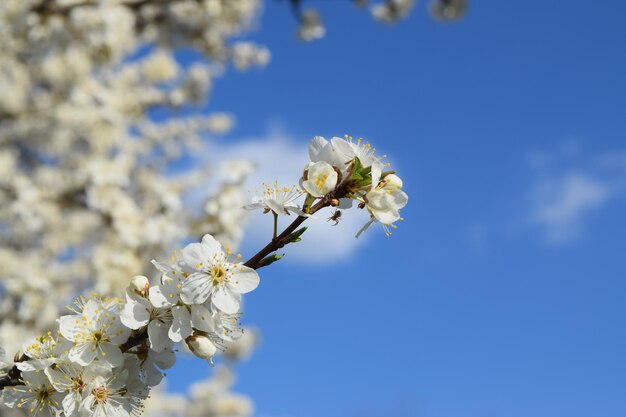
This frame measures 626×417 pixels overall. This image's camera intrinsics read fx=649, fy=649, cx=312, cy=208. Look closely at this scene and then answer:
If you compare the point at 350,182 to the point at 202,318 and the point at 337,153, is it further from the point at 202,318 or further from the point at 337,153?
the point at 202,318

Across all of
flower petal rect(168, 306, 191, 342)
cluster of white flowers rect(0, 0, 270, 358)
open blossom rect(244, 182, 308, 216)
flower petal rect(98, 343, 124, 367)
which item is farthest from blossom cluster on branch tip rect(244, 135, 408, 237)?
cluster of white flowers rect(0, 0, 270, 358)

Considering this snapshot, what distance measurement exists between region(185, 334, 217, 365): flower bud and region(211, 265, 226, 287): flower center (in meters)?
0.13

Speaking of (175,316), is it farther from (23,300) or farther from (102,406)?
(23,300)

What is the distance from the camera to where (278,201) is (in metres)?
1.57

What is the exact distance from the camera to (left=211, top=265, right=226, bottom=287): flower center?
1.52m

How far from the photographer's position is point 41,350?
161 centimetres

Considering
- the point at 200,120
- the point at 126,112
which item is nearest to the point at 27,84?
the point at 126,112

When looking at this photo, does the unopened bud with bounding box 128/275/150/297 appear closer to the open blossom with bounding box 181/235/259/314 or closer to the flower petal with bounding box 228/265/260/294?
the open blossom with bounding box 181/235/259/314

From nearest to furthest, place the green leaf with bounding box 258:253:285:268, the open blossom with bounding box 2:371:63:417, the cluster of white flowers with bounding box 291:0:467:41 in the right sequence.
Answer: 1. the green leaf with bounding box 258:253:285:268
2. the open blossom with bounding box 2:371:63:417
3. the cluster of white flowers with bounding box 291:0:467:41

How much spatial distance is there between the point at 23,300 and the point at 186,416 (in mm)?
10826

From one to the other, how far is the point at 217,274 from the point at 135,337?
0.26 m

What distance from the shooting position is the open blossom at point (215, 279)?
1.50 m

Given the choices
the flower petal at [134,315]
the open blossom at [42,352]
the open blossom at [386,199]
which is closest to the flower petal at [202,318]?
the flower petal at [134,315]

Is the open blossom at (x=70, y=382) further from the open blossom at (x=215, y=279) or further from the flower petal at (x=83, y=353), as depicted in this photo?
the open blossom at (x=215, y=279)
